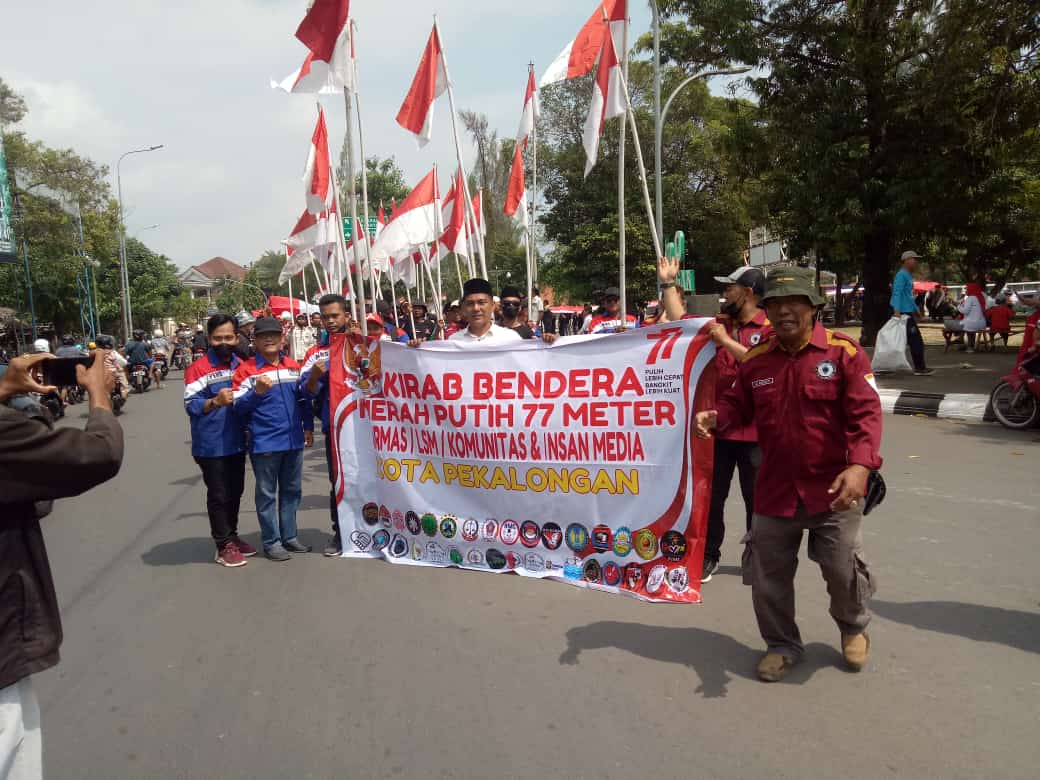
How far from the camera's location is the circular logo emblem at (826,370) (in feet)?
11.1

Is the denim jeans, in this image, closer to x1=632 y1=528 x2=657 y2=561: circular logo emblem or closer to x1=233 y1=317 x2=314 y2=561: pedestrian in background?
x1=233 y1=317 x2=314 y2=561: pedestrian in background

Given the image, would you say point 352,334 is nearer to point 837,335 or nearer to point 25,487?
point 837,335

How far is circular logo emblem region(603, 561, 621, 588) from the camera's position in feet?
15.4

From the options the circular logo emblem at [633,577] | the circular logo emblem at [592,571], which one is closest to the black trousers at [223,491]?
the circular logo emblem at [592,571]

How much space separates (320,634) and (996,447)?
291 inches

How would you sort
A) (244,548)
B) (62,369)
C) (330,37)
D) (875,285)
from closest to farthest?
(62,369)
(244,548)
(330,37)
(875,285)

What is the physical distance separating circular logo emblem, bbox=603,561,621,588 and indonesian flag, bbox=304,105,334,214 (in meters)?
6.83

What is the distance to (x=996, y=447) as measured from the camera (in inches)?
341

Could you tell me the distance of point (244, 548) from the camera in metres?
5.87

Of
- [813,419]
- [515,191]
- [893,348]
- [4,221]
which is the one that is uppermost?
[4,221]

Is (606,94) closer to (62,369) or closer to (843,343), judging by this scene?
(843,343)

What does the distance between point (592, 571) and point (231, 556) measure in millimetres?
2518

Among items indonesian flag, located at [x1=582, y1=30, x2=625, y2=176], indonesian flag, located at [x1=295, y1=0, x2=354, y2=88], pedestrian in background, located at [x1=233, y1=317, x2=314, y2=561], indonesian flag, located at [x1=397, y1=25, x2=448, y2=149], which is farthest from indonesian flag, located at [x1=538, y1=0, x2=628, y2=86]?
pedestrian in background, located at [x1=233, y1=317, x2=314, y2=561]

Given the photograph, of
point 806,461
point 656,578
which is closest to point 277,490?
point 656,578
